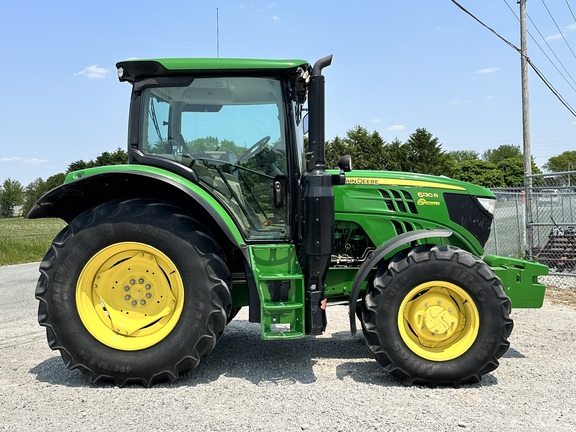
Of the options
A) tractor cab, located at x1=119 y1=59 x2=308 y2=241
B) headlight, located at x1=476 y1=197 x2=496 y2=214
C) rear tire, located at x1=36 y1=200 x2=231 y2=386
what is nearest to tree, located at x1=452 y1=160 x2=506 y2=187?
headlight, located at x1=476 y1=197 x2=496 y2=214

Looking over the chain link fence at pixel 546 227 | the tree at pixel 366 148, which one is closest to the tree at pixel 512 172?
the tree at pixel 366 148

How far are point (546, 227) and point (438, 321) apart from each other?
8.35 metres

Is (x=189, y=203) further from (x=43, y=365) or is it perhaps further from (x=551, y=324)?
(x=551, y=324)

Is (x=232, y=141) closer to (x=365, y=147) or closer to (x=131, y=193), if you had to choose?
(x=131, y=193)

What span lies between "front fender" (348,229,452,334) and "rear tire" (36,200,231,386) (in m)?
1.01

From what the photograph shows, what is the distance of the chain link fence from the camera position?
8883 millimetres

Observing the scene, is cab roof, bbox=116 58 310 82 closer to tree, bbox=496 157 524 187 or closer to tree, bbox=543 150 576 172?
tree, bbox=496 157 524 187

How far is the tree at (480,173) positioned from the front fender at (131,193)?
6909 centimetres

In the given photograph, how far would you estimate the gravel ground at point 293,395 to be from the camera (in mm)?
3084

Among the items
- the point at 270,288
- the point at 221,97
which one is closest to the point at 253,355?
the point at 270,288

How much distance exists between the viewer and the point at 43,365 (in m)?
4.36

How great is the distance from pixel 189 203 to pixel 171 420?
166cm

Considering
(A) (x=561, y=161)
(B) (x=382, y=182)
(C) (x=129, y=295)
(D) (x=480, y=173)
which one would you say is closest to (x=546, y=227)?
(B) (x=382, y=182)

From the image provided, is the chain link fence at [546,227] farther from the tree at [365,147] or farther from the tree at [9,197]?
the tree at [9,197]
